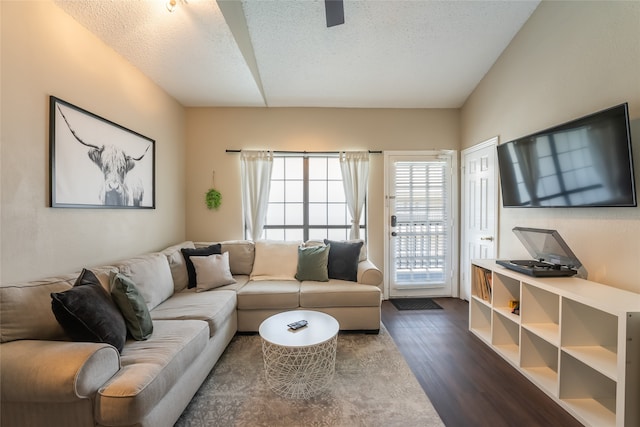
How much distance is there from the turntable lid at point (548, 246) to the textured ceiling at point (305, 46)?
1.98 m

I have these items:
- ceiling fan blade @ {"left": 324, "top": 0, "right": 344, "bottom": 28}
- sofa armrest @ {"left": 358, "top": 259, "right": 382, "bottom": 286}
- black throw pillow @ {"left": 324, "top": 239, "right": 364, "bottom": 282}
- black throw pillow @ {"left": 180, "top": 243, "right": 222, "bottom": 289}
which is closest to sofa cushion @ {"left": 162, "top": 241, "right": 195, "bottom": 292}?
black throw pillow @ {"left": 180, "top": 243, "right": 222, "bottom": 289}

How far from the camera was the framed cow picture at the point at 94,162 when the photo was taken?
177 centimetres


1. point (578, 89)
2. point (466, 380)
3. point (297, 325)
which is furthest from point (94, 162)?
point (578, 89)

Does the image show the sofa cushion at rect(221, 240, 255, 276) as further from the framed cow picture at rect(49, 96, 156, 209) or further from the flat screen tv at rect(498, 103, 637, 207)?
the flat screen tv at rect(498, 103, 637, 207)

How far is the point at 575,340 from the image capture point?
1.72m

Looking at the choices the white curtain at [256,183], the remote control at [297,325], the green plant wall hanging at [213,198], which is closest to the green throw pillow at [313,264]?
the white curtain at [256,183]

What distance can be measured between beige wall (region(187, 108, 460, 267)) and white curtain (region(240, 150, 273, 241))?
5.3 inches

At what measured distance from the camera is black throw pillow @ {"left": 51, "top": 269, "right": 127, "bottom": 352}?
4.41ft

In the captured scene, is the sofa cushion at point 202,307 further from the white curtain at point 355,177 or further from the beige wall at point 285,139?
the white curtain at point 355,177

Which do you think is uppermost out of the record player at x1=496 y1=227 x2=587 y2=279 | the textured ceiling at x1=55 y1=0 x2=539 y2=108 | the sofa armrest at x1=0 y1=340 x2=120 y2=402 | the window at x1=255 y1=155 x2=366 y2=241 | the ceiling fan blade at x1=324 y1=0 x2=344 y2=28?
the textured ceiling at x1=55 y1=0 x2=539 y2=108

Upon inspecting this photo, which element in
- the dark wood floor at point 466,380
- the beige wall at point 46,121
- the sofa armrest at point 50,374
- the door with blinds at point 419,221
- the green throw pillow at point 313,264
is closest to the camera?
the sofa armrest at point 50,374

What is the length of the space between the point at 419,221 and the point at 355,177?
109 centimetres

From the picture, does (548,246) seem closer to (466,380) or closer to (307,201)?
(466,380)

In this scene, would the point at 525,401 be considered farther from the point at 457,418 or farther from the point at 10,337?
the point at 10,337
